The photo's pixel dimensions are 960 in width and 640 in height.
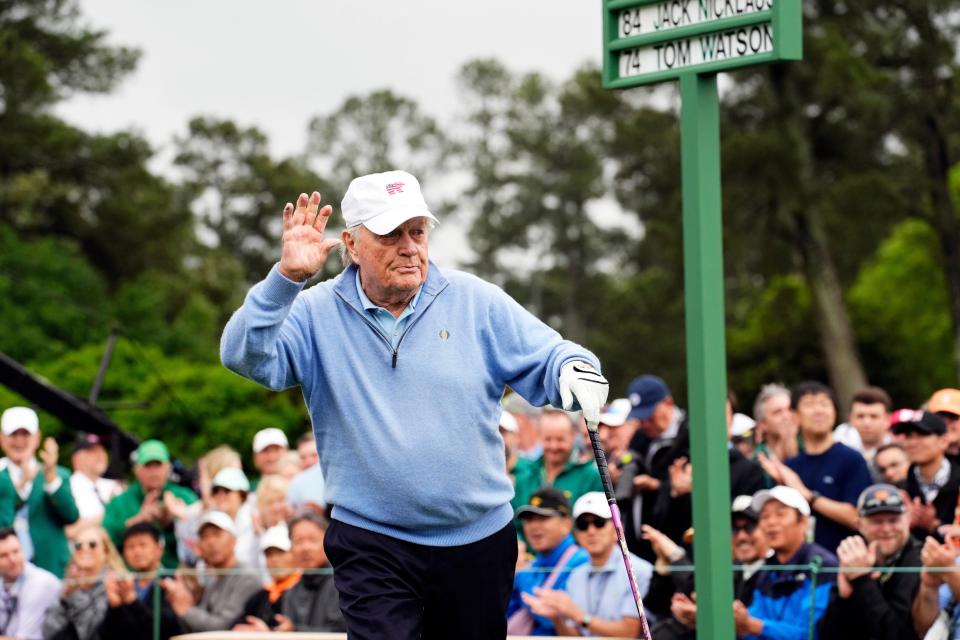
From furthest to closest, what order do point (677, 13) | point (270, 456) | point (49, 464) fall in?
1. point (270, 456)
2. point (49, 464)
3. point (677, 13)

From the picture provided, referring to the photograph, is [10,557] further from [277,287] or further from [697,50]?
[697,50]

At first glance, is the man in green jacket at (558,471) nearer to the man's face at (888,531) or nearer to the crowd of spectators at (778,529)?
the crowd of spectators at (778,529)

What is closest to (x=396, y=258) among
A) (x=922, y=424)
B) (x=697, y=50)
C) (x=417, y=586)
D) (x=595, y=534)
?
(x=417, y=586)

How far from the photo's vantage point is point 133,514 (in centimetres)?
1092

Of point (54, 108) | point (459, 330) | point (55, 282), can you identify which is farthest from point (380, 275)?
point (54, 108)

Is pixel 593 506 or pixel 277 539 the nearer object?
pixel 593 506

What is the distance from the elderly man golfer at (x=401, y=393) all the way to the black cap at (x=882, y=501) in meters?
2.72

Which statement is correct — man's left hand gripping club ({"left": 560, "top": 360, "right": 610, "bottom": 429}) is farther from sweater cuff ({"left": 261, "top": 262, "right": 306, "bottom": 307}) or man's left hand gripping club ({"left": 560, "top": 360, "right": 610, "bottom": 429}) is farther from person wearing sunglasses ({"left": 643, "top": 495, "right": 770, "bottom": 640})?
person wearing sunglasses ({"left": 643, "top": 495, "right": 770, "bottom": 640})

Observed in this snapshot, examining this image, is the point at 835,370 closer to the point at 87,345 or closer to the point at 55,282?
the point at 87,345

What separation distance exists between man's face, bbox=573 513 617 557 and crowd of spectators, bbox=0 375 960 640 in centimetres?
1

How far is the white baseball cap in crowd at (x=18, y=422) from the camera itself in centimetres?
1027

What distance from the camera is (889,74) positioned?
3338 centimetres

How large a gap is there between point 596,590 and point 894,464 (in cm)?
180

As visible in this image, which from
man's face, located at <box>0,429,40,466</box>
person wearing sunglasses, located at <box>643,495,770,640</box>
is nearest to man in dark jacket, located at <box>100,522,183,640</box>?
man's face, located at <box>0,429,40,466</box>
